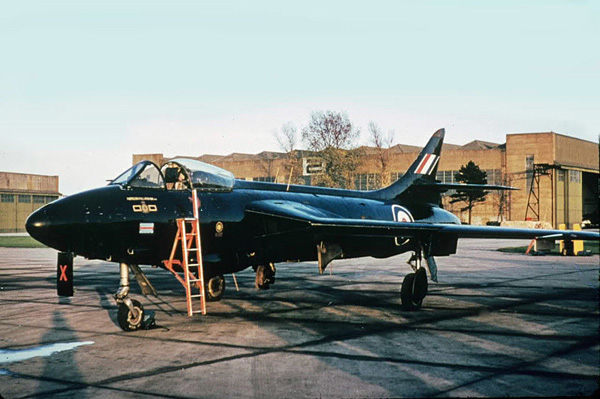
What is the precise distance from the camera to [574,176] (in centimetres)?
7888

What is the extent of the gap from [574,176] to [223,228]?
3056 inches

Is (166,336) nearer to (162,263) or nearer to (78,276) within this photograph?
(162,263)

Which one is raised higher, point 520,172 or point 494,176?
point 520,172

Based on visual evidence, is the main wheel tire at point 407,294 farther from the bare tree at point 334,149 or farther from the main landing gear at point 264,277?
the bare tree at point 334,149

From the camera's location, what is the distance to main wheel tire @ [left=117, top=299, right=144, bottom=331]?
10.6 meters

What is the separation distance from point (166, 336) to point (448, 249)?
26.6 feet

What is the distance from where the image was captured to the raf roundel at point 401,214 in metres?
16.9

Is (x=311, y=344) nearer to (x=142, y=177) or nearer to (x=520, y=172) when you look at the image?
(x=142, y=177)

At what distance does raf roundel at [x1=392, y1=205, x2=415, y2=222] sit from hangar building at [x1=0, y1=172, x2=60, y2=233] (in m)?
84.0

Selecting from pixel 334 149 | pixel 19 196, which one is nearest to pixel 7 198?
pixel 19 196

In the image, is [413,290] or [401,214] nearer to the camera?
[413,290]

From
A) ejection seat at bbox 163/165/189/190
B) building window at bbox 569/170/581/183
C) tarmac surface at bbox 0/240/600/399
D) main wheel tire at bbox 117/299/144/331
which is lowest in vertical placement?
tarmac surface at bbox 0/240/600/399

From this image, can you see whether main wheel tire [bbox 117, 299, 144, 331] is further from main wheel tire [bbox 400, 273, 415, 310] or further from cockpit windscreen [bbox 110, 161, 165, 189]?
main wheel tire [bbox 400, 273, 415, 310]

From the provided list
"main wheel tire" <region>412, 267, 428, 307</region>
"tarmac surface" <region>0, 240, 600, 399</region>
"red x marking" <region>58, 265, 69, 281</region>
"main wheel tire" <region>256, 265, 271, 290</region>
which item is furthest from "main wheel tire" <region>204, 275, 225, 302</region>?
"main wheel tire" <region>412, 267, 428, 307</region>
